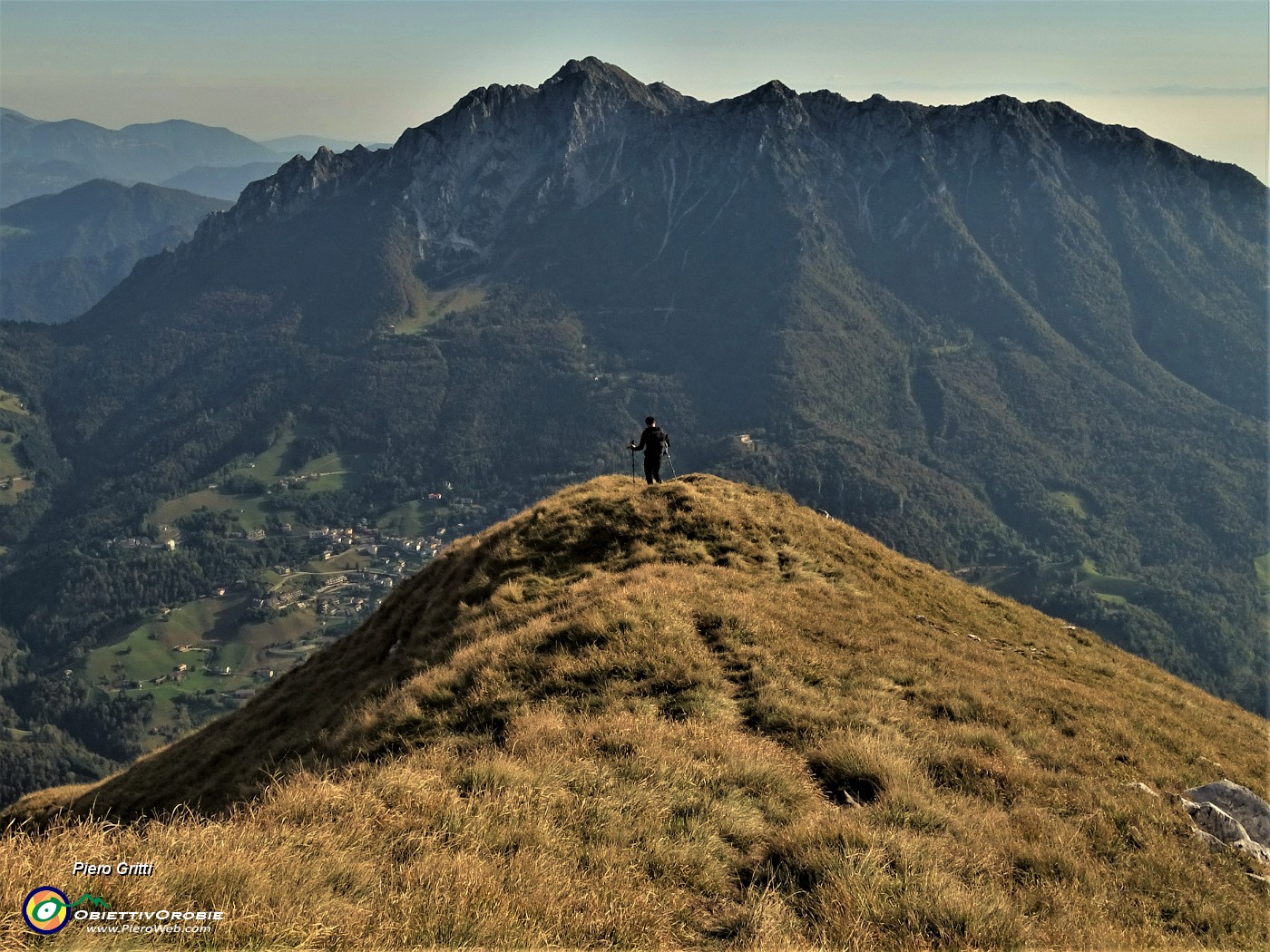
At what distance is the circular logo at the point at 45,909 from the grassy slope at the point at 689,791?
18cm

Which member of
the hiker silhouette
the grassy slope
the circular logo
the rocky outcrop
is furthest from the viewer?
the hiker silhouette

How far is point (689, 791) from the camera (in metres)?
11.0

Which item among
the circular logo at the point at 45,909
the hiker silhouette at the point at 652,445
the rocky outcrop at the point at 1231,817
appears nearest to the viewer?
the circular logo at the point at 45,909

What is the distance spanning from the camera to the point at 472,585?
24438 millimetres

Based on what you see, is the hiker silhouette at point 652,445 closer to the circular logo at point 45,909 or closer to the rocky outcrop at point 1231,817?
the rocky outcrop at point 1231,817

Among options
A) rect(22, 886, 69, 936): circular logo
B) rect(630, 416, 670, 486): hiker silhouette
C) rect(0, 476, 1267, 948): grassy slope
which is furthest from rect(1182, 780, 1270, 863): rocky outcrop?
rect(630, 416, 670, 486): hiker silhouette

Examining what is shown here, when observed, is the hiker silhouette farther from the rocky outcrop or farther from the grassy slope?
the rocky outcrop

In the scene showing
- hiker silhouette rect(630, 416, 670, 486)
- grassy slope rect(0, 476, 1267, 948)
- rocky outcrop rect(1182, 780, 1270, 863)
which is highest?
hiker silhouette rect(630, 416, 670, 486)

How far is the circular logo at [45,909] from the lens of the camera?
20.9 feet

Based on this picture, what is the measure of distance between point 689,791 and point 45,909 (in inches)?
303

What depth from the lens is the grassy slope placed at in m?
7.73

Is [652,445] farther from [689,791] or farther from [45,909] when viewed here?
[45,909]

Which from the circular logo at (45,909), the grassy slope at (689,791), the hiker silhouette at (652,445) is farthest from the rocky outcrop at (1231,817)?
the hiker silhouette at (652,445)

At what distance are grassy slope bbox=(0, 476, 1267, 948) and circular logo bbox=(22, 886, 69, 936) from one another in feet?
0.59
